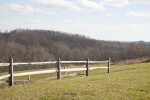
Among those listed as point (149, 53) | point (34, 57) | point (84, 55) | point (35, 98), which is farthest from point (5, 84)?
point (149, 53)

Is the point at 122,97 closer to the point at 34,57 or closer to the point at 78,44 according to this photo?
the point at 34,57

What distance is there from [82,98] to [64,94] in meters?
0.98

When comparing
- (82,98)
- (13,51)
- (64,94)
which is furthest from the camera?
(13,51)

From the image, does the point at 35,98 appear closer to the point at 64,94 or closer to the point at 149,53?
the point at 64,94

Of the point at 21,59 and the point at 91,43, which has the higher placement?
the point at 91,43

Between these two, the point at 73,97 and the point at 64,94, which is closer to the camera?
the point at 73,97

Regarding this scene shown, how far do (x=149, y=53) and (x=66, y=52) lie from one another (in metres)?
54.4

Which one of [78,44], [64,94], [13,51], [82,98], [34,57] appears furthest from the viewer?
[78,44]

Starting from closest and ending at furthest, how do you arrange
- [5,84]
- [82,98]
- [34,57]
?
[82,98] → [5,84] → [34,57]

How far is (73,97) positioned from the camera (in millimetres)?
7129

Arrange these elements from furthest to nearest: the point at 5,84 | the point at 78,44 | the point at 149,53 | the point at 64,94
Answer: the point at 78,44
the point at 149,53
the point at 5,84
the point at 64,94

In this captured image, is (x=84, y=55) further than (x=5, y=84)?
Yes

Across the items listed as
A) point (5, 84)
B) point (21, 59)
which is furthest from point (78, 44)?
point (5, 84)

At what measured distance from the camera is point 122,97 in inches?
277
